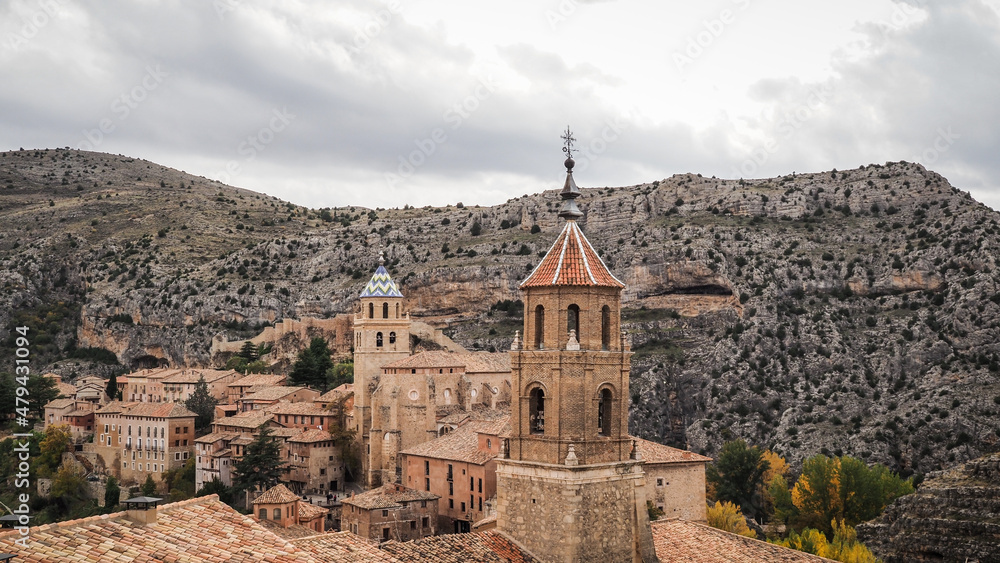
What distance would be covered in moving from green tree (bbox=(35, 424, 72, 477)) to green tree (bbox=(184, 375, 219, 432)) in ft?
28.9

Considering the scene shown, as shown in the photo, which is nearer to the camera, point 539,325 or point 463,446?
point 539,325

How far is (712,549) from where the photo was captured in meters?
25.9

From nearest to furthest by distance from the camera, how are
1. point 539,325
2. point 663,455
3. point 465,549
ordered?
point 465,549 < point 539,325 < point 663,455

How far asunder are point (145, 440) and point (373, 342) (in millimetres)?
18181

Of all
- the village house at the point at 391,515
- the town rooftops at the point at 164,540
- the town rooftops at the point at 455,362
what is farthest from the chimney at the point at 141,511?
the town rooftops at the point at 455,362

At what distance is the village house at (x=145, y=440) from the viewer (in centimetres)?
6612

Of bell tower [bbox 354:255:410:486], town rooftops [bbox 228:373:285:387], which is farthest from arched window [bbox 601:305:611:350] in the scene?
town rooftops [bbox 228:373:285:387]

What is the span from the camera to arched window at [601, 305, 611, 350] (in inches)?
888

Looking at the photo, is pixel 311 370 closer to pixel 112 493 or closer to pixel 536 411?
pixel 112 493

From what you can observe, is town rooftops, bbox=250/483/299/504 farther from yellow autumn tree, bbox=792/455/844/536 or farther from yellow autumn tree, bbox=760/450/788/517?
yellow autumn tree, bbox=760/450/788/517

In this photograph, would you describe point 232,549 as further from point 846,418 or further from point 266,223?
point 266,223

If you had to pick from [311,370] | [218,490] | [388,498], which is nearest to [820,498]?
[388,498]

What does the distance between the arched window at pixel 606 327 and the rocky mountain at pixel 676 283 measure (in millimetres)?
41473

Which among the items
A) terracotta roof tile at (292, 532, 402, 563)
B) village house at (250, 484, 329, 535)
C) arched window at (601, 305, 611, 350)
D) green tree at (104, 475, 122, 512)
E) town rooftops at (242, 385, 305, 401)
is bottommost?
green tree at (104, 475, 122, 512)
